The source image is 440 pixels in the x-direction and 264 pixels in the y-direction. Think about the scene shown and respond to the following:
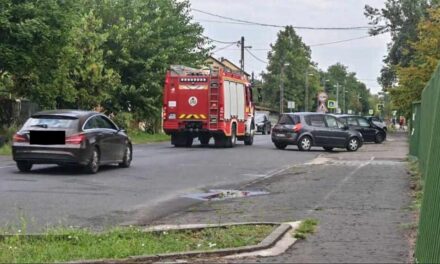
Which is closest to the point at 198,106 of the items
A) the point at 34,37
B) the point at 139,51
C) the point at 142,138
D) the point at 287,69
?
the point at 34,37

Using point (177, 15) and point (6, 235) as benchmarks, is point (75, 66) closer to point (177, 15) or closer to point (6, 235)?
point (177, 15)

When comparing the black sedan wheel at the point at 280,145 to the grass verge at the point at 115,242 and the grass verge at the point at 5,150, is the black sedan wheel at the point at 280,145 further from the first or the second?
the grass verge at the point at 115,242

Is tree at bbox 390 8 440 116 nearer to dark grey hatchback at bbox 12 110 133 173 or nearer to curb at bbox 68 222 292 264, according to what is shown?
dark grey hatchback at bbox 12 110 133 173

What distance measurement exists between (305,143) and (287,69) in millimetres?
72134

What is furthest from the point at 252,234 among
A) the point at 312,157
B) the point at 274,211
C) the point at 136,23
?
the point at 136,23

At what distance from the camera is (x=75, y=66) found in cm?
2908

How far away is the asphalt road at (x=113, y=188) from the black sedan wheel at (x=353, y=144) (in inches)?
303

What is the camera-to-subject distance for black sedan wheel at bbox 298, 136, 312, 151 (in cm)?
2817

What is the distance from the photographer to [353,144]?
2859 centimetres

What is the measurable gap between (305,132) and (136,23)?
41.5 ft

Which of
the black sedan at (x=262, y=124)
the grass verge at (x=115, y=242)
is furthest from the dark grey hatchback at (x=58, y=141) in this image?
the black sedan at (x=262, y=124)

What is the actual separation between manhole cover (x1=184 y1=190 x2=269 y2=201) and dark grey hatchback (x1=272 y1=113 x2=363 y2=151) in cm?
1520

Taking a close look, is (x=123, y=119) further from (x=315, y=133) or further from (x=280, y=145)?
(x=315, y=133)

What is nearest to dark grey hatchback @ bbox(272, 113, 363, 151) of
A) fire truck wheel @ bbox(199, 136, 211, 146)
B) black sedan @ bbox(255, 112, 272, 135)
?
fire truck wheel @ bbox(199, 136, 211, 146)
